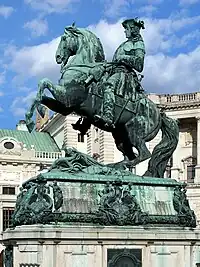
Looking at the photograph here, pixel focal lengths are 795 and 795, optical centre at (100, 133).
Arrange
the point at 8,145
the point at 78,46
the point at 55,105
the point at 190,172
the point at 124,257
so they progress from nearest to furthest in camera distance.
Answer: the point at 124,257 < the point at 55,105 < the point at 78,46 < the point at 190,172 < the point at 8,145

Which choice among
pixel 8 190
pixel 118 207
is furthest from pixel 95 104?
pixel 8 190

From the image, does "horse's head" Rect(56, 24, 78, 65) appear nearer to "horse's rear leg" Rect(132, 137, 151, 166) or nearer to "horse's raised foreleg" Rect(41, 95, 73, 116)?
"horse's raised foreleg" Rect(41, 95, 73, 116)

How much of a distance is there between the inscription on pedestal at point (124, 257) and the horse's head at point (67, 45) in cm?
420

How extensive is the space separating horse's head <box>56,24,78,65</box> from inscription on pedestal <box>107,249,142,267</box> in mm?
4197

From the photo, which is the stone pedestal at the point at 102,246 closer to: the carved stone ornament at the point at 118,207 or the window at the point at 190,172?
the carved stone ornament at the point at 118,207

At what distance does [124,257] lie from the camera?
1498 cm

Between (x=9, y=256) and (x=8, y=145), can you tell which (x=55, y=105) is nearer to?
(x=9, y=256)

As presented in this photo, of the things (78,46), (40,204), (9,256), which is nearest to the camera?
(40,204)

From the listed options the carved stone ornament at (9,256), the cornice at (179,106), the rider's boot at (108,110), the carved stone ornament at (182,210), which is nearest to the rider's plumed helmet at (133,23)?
the rider's boot at (108,110)

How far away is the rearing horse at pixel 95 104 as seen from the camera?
1588 cm

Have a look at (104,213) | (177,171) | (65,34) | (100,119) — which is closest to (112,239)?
(104,213)

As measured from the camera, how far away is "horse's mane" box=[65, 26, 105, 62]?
54.0ft

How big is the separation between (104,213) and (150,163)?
2.36 m

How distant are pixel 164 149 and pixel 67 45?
305cm
